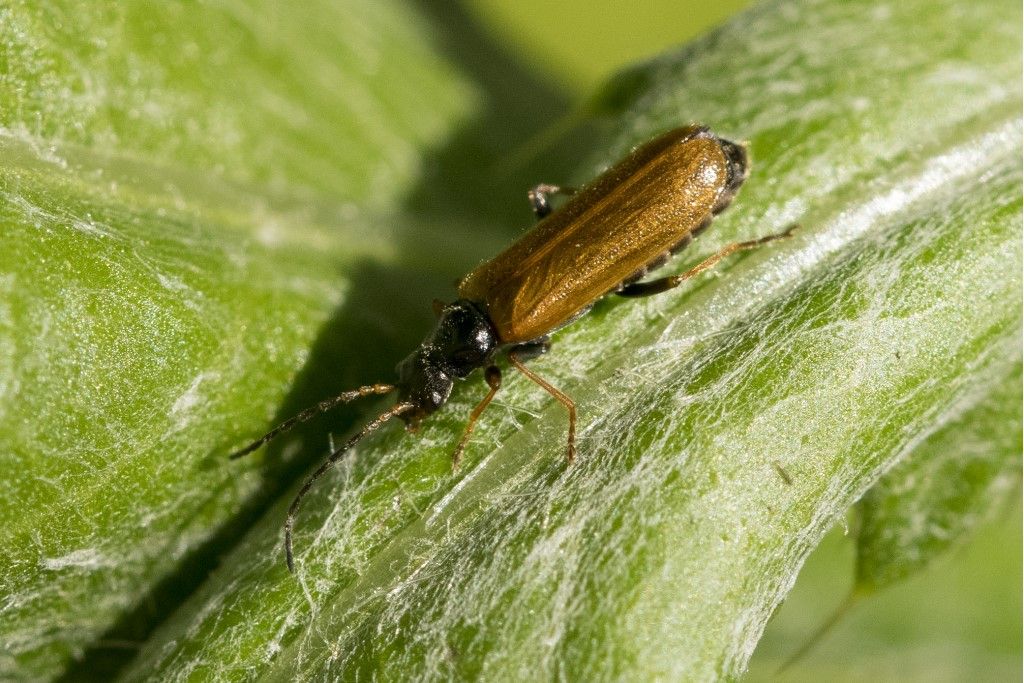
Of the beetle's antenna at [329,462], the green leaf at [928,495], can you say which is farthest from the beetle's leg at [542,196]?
the green leaf at [928,495]

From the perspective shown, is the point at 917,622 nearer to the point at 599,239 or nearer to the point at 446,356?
the point at 599,239

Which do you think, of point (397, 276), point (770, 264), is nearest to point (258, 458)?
point (397, 276)

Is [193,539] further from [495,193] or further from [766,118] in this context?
[766,118]

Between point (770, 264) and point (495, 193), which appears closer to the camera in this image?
point (770, 264)

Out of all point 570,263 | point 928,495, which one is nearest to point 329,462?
point 570,263

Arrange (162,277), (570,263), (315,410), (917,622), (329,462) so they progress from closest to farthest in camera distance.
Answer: (162,277) < (329,462) < (315,410) < (570,263) < (917,622)
